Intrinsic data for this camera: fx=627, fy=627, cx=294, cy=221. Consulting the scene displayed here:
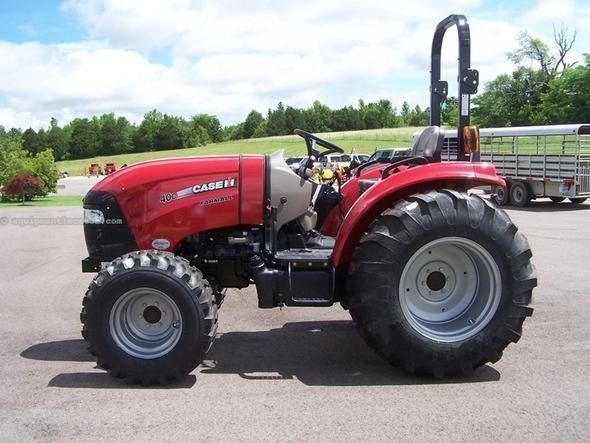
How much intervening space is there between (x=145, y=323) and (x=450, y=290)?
7.65ft

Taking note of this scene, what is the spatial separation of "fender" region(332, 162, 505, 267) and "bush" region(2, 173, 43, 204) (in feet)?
65.5

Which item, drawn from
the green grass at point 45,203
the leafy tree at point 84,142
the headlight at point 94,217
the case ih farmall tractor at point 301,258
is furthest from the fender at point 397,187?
the leafy tree at point 84,142

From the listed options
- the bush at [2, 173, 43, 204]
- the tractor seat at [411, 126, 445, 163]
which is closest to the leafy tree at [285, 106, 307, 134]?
the bush at [2, 173, 43, 204]

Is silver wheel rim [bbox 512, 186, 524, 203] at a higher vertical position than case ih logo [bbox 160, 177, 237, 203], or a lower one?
lower

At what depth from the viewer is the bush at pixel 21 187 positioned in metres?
22.1

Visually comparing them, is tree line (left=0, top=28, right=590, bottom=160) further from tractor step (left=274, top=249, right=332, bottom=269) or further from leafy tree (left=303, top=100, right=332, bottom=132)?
tractor step (left=274, top=249, right=332, bottom=269)

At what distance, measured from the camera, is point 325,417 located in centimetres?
388

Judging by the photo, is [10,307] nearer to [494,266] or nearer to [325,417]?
[325,417]

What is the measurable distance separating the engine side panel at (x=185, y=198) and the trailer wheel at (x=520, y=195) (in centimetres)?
1638

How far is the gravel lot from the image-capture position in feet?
12.2

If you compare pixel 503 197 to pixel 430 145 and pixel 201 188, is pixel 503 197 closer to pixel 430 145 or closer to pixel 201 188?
pixel 430 145

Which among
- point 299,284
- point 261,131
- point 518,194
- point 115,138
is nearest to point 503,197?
point 518,194

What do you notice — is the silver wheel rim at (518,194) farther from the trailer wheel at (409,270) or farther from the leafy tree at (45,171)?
the leafy tree at (45,171)

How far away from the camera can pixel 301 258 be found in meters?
4.88
